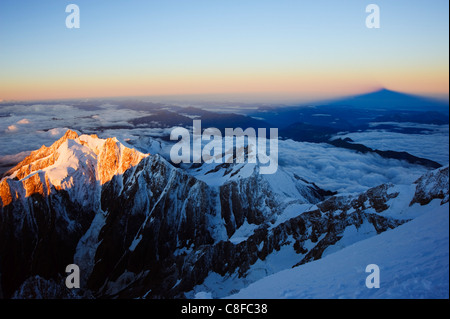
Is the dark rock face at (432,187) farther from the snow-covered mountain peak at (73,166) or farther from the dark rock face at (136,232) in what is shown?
the snow-covered mountain peak at (73,166)

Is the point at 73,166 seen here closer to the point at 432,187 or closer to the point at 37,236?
the point at 37,236

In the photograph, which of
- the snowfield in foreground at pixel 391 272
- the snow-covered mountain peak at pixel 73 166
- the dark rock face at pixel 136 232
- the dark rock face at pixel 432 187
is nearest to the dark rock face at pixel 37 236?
the dark rock face at pixel 136 232

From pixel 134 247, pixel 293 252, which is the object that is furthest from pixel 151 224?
pixel 293 252

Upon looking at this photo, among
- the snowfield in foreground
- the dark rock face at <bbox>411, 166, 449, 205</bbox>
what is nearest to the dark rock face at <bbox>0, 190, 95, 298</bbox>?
the snowfield in foreground

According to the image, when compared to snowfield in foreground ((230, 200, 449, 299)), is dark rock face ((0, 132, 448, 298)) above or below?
below

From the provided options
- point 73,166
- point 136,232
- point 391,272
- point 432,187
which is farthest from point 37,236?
point 432,187

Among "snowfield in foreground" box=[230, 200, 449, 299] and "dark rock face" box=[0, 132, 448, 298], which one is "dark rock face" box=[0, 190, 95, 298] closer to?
"dark rock face" box=[0, 132, 448, 298]
